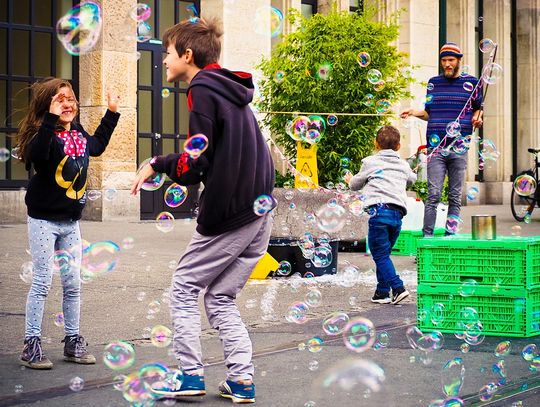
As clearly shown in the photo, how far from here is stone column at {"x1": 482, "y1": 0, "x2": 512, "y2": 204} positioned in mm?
24562

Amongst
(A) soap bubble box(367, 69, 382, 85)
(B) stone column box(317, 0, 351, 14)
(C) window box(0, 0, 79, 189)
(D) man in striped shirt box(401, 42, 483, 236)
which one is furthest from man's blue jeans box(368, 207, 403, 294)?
(B) stone column box(317, 0, 351, 14)

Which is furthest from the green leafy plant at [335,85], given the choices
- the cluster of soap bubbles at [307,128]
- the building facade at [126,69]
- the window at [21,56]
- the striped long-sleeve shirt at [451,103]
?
the window at [21,56]

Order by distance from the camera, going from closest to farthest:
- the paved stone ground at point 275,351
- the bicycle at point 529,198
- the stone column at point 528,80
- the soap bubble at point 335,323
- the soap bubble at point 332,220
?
the paved stone ground at point 275,351
the soap bubble at point 335,323
the soap bubble at point 332,220
the bicycle at point 529,198
the stone column at point 528,80

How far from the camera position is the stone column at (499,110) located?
80.6 ft

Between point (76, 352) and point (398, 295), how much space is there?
2.95 meters

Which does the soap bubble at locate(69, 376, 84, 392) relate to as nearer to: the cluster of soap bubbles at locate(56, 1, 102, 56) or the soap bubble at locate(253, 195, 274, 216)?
the soap bubble at locate(253, 195, 274, 216)

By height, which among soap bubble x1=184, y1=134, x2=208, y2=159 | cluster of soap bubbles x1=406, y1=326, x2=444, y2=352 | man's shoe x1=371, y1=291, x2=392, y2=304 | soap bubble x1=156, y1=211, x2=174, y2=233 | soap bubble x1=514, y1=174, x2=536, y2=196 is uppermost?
soap bubble x1=514, y1=174, x2=536, y2=196

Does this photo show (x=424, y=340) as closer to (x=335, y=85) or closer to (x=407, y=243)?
(x=407, y=243)

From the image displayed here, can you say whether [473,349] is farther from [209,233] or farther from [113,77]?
[113,77]

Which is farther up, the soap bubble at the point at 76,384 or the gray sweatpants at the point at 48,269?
the gray sweatpants at the point at 48,269

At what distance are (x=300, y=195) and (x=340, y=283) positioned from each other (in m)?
2.12

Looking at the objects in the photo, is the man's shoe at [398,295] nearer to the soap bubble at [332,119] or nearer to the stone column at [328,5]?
the soap bubble at [332,119]

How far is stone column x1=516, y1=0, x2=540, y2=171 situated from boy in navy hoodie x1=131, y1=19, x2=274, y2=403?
21.8 metres

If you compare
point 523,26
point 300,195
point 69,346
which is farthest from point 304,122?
point 523,26
